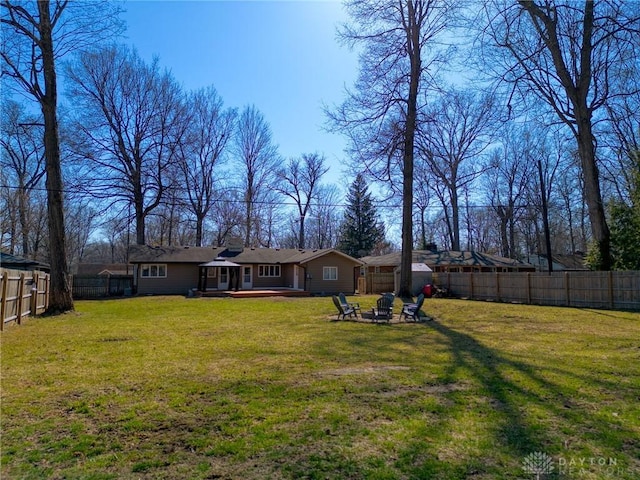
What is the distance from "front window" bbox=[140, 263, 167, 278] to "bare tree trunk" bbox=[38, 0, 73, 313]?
535 inches

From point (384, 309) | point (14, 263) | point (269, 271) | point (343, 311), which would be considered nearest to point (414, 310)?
point (384, 309)

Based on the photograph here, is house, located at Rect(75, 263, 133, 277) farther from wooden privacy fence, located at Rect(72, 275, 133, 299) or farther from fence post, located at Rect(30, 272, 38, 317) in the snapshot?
fence post, located at Rect(30, 272, 38, 317)

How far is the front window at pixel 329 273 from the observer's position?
95.7 feet

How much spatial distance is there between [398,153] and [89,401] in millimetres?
18155

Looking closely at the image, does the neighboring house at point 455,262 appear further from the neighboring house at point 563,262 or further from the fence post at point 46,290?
the fence post at point 46,290

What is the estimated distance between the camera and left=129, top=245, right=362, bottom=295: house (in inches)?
1091

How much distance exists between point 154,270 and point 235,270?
5568mm

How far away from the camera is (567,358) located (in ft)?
23.0

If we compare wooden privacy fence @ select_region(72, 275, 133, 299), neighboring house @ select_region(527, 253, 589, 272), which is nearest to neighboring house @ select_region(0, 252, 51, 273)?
wooden privacy fence @ select_region(72, 275, 133, 299)

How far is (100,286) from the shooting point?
26219mm

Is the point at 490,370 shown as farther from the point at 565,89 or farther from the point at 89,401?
the point at 565,89

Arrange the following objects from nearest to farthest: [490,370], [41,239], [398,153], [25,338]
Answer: [490,370]
[25,338]
[398,153]
[41,239]

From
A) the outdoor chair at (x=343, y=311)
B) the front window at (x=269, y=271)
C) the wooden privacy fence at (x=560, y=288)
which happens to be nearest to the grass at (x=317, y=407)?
the outdoor chair at (x=343, y=311)

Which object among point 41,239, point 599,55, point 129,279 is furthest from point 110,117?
point 599,55
